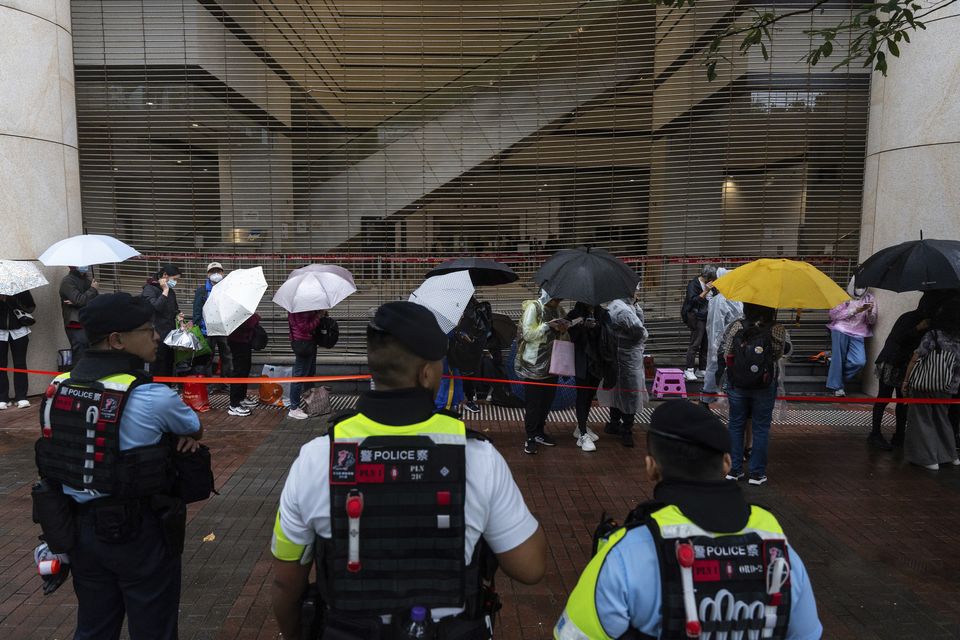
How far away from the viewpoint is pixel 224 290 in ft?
24.5

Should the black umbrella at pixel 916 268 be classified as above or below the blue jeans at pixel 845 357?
above

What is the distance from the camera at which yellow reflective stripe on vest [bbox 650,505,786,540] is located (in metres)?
1.77

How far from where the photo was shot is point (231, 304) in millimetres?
7336

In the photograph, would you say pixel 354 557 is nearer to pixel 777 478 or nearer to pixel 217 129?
pixel 777 478

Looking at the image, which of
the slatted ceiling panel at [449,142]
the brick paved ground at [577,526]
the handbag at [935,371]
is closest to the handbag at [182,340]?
the brick paved ground at [577,526]

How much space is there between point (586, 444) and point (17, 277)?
7.18 meters

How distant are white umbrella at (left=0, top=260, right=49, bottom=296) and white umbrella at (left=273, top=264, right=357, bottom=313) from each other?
329 cm

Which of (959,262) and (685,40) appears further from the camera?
(685,40)

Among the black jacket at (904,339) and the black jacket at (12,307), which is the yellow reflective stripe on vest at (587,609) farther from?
the black jacket at (12,307)

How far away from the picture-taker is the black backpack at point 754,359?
5578 millimetres

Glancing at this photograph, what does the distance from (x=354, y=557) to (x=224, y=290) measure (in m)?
6.24

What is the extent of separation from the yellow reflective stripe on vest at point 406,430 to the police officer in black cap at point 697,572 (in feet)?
1.78

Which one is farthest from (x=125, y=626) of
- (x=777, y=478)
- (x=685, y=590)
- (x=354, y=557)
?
(x=777, y=478)

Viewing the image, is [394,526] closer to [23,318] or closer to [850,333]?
[23,318]
